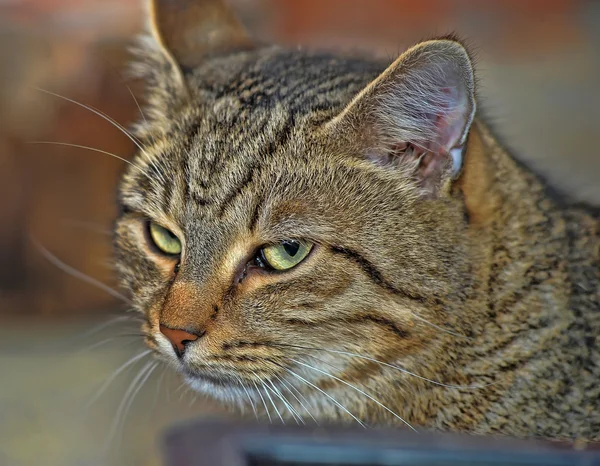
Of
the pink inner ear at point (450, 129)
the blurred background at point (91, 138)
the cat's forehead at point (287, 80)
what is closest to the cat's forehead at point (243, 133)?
the cat's forehead at point (287, 80)

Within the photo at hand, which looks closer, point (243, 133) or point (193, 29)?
point (243, 133)

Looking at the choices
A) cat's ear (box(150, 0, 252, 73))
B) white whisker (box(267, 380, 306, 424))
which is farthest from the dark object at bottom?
cat's ear (box(150, 0, 252, 73))

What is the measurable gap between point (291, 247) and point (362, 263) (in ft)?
0.33

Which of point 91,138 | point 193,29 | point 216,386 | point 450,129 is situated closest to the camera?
point 450,129

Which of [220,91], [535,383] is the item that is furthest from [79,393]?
[535,383]

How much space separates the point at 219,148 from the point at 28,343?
60.5 inches

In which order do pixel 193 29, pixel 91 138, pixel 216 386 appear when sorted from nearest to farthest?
pixel 216 386 → pixel 193 29 → pixel 91 138

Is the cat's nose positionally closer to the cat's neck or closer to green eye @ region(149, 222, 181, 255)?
green eye @ region(149, 222, 181, 255)

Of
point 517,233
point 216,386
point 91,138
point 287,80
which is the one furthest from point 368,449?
point 91,138

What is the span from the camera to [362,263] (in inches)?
41.6

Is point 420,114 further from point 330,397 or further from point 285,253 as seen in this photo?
point 330,397

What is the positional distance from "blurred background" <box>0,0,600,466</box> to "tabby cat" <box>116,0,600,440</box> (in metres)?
0.61

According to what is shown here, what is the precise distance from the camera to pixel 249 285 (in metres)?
1.06

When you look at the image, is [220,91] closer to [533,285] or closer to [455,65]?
[455,65]
